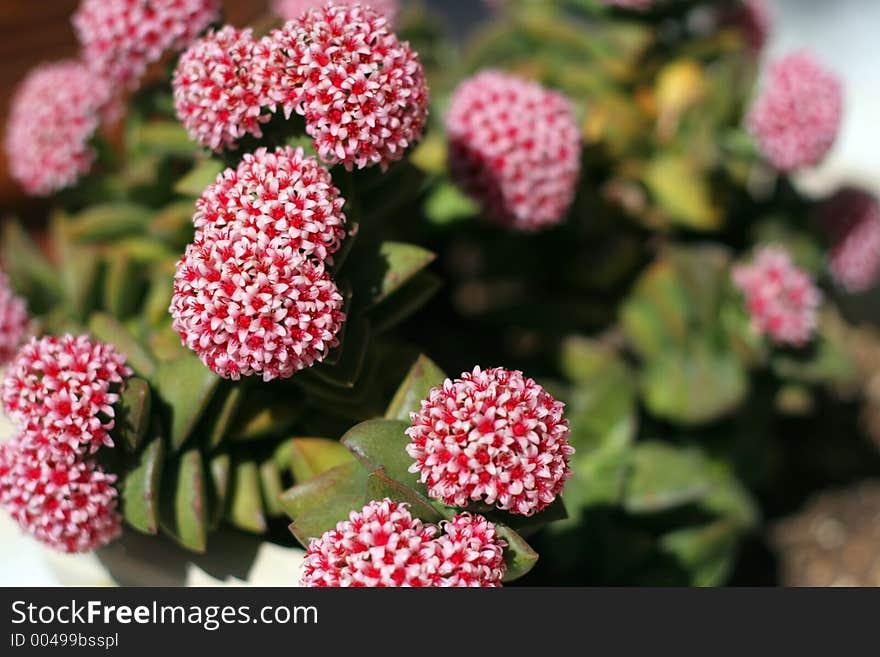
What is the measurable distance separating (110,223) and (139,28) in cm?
32

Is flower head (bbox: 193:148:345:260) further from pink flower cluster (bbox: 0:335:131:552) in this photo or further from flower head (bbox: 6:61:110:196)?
flower head (bbox: 6:61:110:196)

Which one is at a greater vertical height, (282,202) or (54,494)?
(282,202)

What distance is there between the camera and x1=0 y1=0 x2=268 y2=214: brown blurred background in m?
1.68

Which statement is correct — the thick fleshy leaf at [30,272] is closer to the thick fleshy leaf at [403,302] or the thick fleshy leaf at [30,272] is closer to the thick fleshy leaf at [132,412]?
the thick fleshy leaf at [132,412]

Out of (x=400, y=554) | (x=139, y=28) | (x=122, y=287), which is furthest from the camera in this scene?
(x=122, y=287)

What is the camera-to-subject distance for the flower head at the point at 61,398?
0.88m

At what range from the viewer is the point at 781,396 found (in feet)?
5.11

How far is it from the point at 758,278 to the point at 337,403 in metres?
0.76

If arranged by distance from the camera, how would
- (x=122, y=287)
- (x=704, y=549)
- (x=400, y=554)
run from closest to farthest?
(x=400, y=554) < (x=122, y=287) < (x=704, y=549)

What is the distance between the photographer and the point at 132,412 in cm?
93

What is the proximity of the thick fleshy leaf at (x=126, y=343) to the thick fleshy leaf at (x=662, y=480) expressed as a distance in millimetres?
726

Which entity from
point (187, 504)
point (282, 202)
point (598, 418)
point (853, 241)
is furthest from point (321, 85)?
point (853, 241)

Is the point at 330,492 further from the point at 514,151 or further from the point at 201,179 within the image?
the point at 514,151
